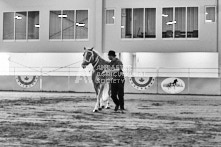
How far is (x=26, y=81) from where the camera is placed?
104 feet

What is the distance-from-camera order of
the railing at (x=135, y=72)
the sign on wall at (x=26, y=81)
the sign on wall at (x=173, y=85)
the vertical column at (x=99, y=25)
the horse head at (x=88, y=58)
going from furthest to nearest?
the vertical column at (x=99, y=25) → the railing at (x=135, y=72) → the sign on wall at (x=26, y=81) → the sign on wall at (x=173, y=85) → the horse head at (x=88, y=58)

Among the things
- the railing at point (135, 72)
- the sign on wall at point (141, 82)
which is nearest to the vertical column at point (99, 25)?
the railing at point (135, 72)

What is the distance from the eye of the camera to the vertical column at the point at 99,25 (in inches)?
1328

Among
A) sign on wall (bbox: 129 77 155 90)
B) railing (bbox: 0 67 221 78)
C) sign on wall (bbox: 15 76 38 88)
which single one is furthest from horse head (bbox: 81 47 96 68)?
sign on wall (bbox: 15 76 38 88)

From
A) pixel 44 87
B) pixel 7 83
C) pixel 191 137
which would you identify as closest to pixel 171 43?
pixel 44 87

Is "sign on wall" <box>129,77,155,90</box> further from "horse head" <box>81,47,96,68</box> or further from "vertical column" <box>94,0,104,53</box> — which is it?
"horse head" <box>81,47,96,68</box>

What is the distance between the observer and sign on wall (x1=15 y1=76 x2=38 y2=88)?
104 feet

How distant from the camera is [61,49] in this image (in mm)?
34875

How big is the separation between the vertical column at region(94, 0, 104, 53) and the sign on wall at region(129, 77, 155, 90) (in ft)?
16.4

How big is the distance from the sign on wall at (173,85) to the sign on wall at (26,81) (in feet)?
33.2

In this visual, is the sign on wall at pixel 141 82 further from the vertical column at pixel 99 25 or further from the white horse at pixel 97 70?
the white horse at pixel 97 70

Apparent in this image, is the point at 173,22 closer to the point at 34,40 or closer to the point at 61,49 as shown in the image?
the point at 61,49

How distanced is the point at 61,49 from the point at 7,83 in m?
5.57

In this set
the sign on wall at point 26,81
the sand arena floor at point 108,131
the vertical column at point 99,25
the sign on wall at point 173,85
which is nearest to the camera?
the sand arena floor at point 108,131
